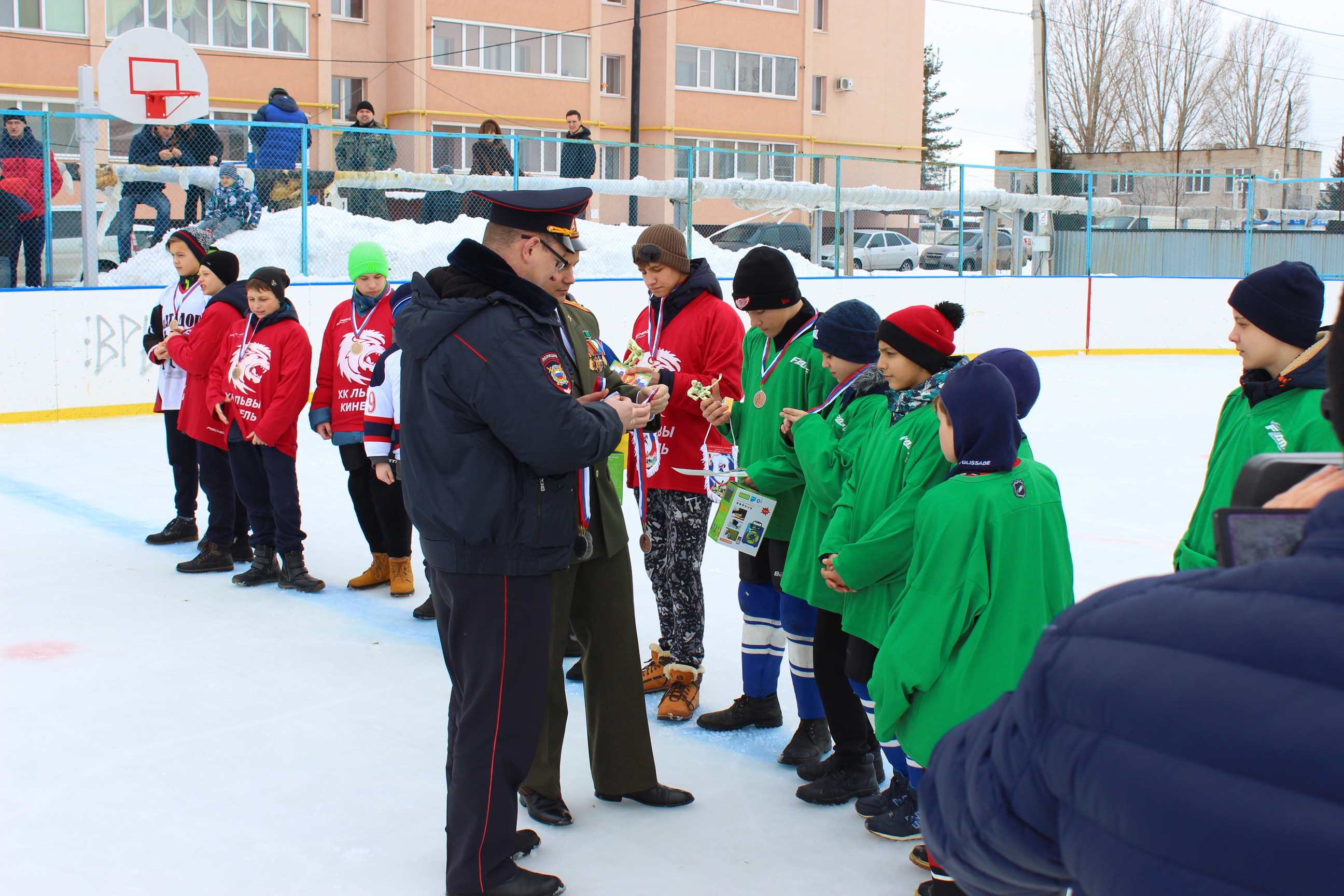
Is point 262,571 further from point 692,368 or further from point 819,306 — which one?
point 819,306

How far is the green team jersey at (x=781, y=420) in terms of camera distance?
368 cm

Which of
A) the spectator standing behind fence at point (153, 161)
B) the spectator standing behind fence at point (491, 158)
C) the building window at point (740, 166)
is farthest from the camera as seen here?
the building window at point (740, 166)

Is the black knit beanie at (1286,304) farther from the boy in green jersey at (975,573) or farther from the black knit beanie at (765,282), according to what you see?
the black knit beanie at (765,282)

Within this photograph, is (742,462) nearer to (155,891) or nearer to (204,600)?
(155,891)

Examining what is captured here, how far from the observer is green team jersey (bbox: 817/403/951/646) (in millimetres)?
2863

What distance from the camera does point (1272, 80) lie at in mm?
47906

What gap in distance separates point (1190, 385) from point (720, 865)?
12.8 m

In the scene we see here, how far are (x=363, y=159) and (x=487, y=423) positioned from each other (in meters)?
11.6

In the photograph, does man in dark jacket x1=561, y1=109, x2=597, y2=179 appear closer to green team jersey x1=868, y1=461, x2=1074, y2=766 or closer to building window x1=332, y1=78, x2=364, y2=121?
green team jersey x1=868, y1=461, x2=1074, y2=766

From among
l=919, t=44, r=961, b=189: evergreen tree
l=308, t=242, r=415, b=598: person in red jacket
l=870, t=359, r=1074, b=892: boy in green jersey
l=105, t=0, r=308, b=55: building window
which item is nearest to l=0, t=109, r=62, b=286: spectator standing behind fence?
l=308, t=242, r=415, b=598: person in red jacket

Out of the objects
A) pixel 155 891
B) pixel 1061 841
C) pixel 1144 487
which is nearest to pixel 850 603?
pixel 155 891

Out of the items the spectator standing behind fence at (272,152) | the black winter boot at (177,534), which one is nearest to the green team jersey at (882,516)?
the black winter boot at (177,534)

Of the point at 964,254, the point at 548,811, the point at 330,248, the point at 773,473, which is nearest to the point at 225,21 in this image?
the point at 330,248

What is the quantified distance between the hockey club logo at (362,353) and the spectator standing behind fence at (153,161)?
786 cm
